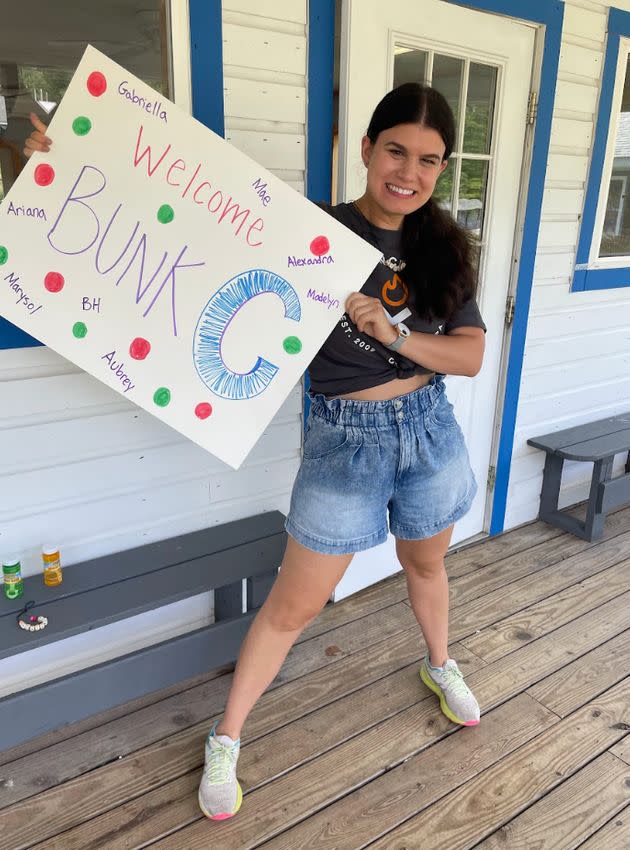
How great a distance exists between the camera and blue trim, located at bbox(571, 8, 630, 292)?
287 cm

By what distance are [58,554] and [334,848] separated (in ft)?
3.49

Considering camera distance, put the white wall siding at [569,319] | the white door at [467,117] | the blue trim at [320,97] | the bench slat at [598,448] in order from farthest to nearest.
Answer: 1. the bench slat at [598,448]
2. the white wall siding at [569,319]
3. the white door at [467,117]
4. the blue trim at [320,97]

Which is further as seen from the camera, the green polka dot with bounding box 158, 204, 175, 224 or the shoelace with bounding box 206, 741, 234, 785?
the shoelace with bounding box 206, 741, 234, 785

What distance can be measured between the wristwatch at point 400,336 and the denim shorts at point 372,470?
16 cm

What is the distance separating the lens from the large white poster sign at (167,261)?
145 centimetres

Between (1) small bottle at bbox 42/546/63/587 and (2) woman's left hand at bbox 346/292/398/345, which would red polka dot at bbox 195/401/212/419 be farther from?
(1) small bottle at bbox 42/546/63/587

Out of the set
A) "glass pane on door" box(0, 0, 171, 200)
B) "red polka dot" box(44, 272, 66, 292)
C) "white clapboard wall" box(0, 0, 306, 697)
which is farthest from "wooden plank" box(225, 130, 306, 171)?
A: "red polka dot" box(44, 272, 66, 292)

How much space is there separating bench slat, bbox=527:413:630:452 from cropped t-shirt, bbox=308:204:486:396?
174cm

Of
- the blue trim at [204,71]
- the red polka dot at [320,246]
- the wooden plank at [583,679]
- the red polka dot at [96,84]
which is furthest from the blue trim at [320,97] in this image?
the wooden plank at [583,679]

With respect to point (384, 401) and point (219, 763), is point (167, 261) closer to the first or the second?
point (384, 401)

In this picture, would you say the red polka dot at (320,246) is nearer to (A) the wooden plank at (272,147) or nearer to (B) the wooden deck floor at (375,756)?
(A) the wooden plank at (272,147)

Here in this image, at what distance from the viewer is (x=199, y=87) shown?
186cm

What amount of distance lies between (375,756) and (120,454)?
45.4 inches

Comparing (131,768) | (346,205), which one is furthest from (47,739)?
(346,205)
